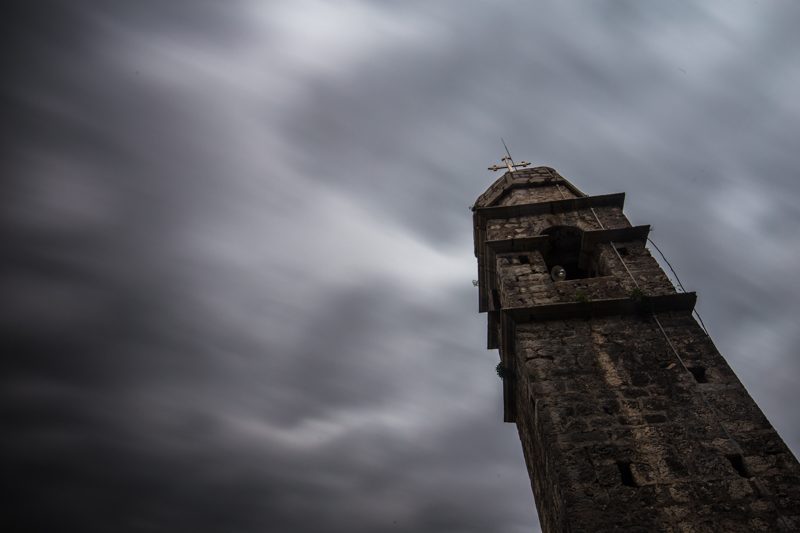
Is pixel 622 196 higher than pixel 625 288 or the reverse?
higher

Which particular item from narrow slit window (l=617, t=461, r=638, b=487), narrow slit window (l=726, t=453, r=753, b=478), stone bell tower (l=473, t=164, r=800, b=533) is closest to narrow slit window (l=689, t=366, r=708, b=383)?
stone bell tower (l=473, t=164, r=800, b=533)

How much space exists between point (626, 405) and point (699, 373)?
143 centimetres

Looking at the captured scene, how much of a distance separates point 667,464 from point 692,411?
40.0 inches

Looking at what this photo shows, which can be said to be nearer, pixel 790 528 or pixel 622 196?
pixel 790 528

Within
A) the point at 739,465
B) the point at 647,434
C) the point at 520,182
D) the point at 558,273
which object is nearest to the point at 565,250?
the point at 558,273

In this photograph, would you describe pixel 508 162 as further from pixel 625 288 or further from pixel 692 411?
pixel 692 411

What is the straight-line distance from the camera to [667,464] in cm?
571

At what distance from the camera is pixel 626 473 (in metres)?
5.70

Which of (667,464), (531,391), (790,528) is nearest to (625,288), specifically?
(531,391)

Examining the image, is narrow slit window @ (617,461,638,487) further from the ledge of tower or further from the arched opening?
the ledge of tower

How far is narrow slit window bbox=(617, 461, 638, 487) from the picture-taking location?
18.3 ft

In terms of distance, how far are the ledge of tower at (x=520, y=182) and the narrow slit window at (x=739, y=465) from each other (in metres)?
8.48

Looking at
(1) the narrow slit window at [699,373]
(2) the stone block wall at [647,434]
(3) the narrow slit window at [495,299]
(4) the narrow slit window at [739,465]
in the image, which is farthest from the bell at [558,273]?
(4) the narrow slit window at [739,465]

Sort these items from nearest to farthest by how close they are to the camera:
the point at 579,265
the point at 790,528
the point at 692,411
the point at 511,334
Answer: the point at 790,528, the point at 692,411, the point at 511,334, the point at 579,265
